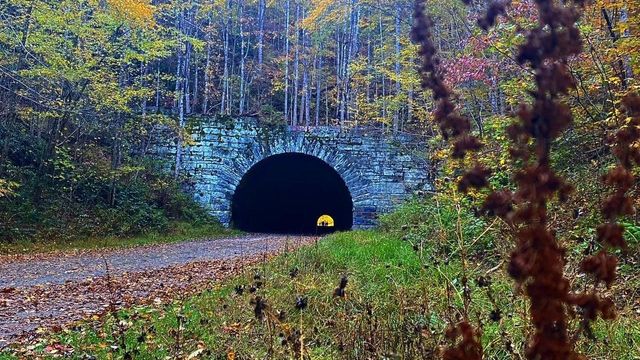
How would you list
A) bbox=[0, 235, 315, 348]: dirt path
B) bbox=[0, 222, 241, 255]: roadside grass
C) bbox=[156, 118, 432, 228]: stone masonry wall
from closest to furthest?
bbox=[0, 235, 315, 348]: dirt path, bbox=[0, 222, 241, 255]: roadside grass, bbox=[156, 118, 432, 228]: stone masonry wall

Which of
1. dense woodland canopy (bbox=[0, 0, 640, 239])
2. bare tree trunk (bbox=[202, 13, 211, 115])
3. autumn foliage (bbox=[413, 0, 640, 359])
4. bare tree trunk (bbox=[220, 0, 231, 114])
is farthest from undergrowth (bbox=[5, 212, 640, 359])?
bare tree trunk (bbox=[202, 13, 211, 115])

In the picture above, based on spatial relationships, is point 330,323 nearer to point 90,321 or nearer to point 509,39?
point 90,321

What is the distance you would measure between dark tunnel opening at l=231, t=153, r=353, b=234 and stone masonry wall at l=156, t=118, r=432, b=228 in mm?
788

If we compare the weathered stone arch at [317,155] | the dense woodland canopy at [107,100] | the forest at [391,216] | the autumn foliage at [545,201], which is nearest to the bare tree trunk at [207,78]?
the forest at [391,216]

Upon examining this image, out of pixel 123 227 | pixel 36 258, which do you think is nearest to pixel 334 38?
pixel 123 227

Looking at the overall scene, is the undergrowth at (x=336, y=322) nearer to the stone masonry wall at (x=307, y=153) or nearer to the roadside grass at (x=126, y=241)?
the roadside grass at (x=126, y=241)

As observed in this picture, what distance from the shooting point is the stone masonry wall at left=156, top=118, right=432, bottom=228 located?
64.4ft

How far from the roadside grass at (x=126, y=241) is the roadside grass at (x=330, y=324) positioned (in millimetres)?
8205

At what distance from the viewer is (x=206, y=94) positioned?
2706 centimetres

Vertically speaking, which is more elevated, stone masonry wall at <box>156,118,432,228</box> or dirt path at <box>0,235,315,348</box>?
stone masonry wall at <box>156,118,432,228</box>

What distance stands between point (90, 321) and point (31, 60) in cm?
1109

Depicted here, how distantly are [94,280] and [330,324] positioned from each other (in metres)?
5.85

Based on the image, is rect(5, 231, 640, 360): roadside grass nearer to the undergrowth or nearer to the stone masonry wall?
the undergrowth

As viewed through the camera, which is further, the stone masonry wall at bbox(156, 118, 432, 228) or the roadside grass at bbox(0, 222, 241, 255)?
the stone masonry wall at bbox(156, 118, 432, 228)
